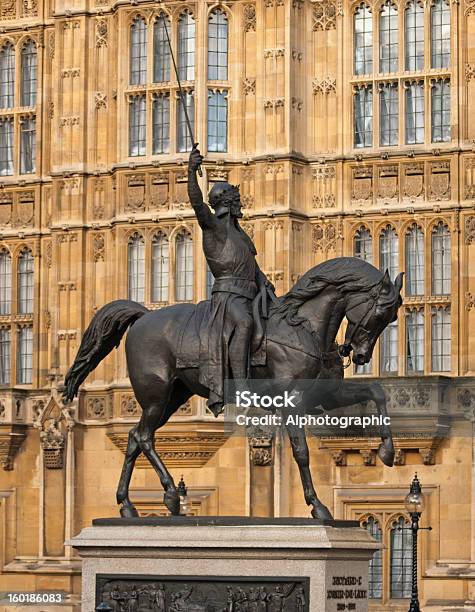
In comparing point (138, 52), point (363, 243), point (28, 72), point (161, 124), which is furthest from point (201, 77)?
point (28, 72)

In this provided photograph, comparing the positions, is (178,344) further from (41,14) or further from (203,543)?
(41,14)

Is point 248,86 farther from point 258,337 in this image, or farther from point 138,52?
point 258,337

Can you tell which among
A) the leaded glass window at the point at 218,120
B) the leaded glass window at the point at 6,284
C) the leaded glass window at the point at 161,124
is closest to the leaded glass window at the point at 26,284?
the leaded glass window at the point at 6,284

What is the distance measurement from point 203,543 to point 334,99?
2362 centimetres

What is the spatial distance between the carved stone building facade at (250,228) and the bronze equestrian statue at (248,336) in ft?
61.6

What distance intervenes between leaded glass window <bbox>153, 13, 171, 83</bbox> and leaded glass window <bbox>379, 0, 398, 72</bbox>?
4.52 meters

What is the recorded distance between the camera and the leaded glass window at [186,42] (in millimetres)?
46375

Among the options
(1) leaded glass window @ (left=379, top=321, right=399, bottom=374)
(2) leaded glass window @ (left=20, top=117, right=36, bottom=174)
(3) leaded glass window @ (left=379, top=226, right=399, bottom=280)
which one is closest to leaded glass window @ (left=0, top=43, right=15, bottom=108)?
(2) leaded glass window @ (left=20, top=117, right=36, bottom=174)

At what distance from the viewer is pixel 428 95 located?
44.9 metres

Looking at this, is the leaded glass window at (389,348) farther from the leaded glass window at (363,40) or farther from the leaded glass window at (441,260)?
the leaded glass window at (363,40)

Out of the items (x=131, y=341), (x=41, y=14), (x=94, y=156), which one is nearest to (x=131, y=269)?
(x=94, y=156)

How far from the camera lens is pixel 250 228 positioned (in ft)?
150

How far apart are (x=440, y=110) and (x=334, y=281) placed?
826 inches

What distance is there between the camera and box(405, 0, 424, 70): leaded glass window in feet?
148
